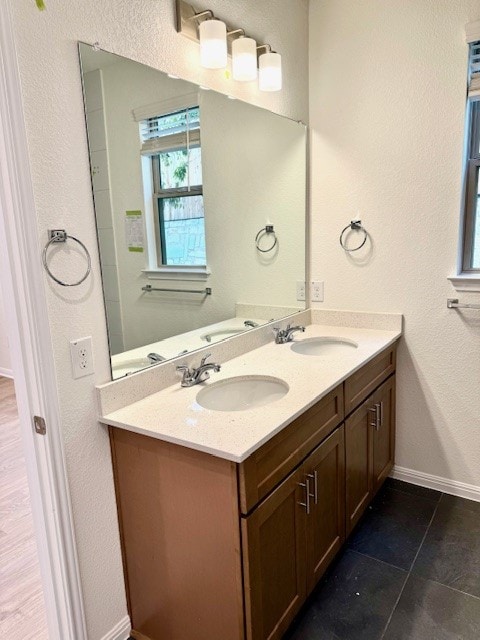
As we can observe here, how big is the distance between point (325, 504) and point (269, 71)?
1849mm

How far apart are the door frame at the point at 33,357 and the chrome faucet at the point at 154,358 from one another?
1.36 feet

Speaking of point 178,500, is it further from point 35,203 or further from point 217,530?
point 35,203

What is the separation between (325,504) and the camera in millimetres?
1707

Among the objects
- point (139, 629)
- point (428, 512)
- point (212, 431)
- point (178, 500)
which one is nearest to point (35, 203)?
point (212, 431)

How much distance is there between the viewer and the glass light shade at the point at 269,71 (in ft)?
6.57

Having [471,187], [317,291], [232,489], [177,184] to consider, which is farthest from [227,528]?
[471,187]

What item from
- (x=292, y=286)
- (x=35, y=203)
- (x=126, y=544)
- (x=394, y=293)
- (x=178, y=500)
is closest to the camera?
(x=35, y=203)

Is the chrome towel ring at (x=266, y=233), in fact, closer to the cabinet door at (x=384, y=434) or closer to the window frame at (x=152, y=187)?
the window frame at (x=152, y=187)

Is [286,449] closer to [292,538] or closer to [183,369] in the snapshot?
[292,538]

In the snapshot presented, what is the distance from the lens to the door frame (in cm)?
115

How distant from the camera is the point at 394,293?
93.4 inches

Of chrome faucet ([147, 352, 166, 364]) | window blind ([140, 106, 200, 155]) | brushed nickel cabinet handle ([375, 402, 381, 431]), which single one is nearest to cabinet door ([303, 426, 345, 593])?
brushed nickel cabinet handle ([375, 402, 381, 431])

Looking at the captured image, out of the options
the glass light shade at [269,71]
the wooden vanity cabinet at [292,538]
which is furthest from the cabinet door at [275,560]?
the glass light shade at [269,71]

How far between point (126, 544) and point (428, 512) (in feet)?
4.93
